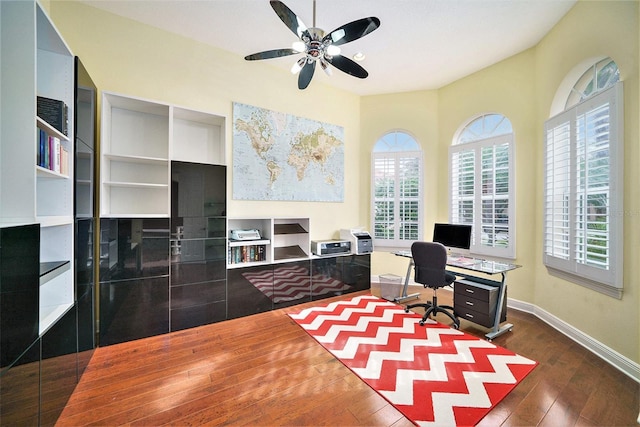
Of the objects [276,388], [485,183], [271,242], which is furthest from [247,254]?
[485,183]

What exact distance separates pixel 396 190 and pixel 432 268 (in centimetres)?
196

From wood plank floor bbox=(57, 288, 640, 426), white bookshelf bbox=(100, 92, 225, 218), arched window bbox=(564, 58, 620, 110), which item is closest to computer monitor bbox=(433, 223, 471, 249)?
wood plank floor bbox=(57, 288, 640, 426)

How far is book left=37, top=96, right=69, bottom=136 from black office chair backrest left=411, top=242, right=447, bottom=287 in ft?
11.1

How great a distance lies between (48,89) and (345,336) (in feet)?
10.9

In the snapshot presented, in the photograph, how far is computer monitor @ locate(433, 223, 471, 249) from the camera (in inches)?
133

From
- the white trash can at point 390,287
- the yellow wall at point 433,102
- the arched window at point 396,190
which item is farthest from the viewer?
the arched window at point 396,190

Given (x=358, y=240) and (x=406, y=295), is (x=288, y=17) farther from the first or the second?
(x=406, y=295)

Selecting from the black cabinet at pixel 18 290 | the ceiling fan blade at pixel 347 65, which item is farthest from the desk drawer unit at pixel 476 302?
the black cabinet at pixel 18 290

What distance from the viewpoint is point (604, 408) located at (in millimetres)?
1720

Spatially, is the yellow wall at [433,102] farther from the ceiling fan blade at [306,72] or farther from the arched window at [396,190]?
the ceiling fan blade at [306,72]

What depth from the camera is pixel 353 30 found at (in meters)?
2.02

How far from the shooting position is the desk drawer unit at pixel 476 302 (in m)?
2.77

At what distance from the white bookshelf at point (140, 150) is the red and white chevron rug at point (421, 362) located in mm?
2211

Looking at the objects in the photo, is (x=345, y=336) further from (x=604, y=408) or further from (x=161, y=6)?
(x=161, y=6)
